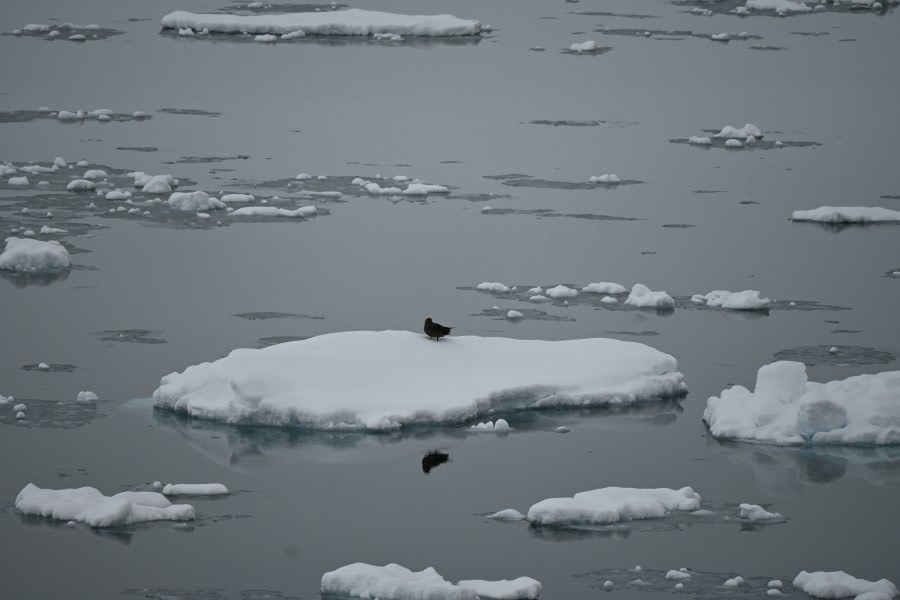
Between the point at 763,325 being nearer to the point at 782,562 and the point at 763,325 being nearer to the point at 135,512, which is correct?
the point at 782,562

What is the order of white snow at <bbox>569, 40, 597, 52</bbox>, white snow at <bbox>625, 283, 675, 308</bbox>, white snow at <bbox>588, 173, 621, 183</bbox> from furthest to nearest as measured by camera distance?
white snow at <bbox>569, 40, 597, 52</bbox>, white snow at <bbox>588, 173, 621, 183</bbox>, white snow at <bbox>625, 283, 675, 308</bbox>

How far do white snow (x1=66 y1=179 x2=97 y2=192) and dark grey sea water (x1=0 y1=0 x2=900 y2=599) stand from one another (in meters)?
0.28

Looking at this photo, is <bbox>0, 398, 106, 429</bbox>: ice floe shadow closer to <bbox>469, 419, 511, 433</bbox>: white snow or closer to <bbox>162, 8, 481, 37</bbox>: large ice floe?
<bbox>469, 419, 511, 433</bbox>: white snow

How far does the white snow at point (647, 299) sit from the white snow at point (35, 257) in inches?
205

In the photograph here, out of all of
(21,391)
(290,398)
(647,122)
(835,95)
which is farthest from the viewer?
(835,95)

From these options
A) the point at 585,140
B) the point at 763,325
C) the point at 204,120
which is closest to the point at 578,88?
the point at 585,140

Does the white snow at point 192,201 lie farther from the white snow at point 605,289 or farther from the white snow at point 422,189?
the white snow at point 605,289

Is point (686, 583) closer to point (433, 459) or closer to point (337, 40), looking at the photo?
point (433, 459)

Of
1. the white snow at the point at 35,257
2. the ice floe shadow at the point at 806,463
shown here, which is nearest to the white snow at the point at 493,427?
the ice floe shadow at the point at 806,463

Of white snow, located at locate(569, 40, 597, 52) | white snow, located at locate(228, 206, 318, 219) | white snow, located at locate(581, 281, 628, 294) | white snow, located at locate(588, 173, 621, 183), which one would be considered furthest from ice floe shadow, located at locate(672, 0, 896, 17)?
white snow, located at locate(581, 281, 628, 294)

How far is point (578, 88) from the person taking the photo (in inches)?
1065

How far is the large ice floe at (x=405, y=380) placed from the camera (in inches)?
421

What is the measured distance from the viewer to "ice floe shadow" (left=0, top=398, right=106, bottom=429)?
10.8m

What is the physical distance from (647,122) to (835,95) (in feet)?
13.5
